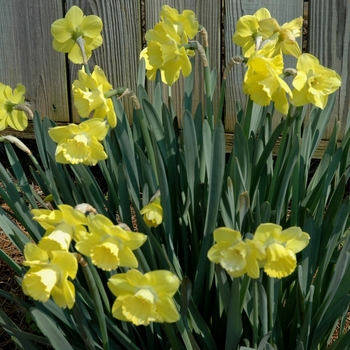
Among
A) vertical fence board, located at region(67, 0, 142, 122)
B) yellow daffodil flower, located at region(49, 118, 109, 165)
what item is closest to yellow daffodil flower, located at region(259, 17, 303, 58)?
yellow daffodil flower, located at region(49, 118, 109, 165)

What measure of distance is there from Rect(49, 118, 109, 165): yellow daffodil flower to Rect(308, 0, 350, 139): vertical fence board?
1756mm

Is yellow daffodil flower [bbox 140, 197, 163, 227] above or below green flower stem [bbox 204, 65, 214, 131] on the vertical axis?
below

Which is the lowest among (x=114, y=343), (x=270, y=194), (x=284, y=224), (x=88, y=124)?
(x=114, y=343)

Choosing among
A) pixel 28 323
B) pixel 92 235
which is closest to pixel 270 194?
pixel 92 235

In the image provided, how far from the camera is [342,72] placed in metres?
2.88

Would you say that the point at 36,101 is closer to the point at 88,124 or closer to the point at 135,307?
the point at 88,124

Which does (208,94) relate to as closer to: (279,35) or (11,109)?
(279,35)

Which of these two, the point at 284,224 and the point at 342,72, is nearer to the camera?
the point at 284,224

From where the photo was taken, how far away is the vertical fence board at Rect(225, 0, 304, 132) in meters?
2.80

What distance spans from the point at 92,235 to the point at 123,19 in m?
2.08

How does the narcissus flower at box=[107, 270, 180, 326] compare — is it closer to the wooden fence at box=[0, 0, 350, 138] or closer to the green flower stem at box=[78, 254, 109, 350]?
the green flower stem at box=[78, 254, 109, 350]

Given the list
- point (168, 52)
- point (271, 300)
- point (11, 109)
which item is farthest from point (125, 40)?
point (271, 300)

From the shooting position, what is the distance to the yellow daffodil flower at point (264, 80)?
4.40 feet

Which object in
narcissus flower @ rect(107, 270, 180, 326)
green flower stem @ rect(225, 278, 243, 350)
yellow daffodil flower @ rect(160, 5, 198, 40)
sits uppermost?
yellow daffodil flower @ rect(160, 5, 198, 40)
